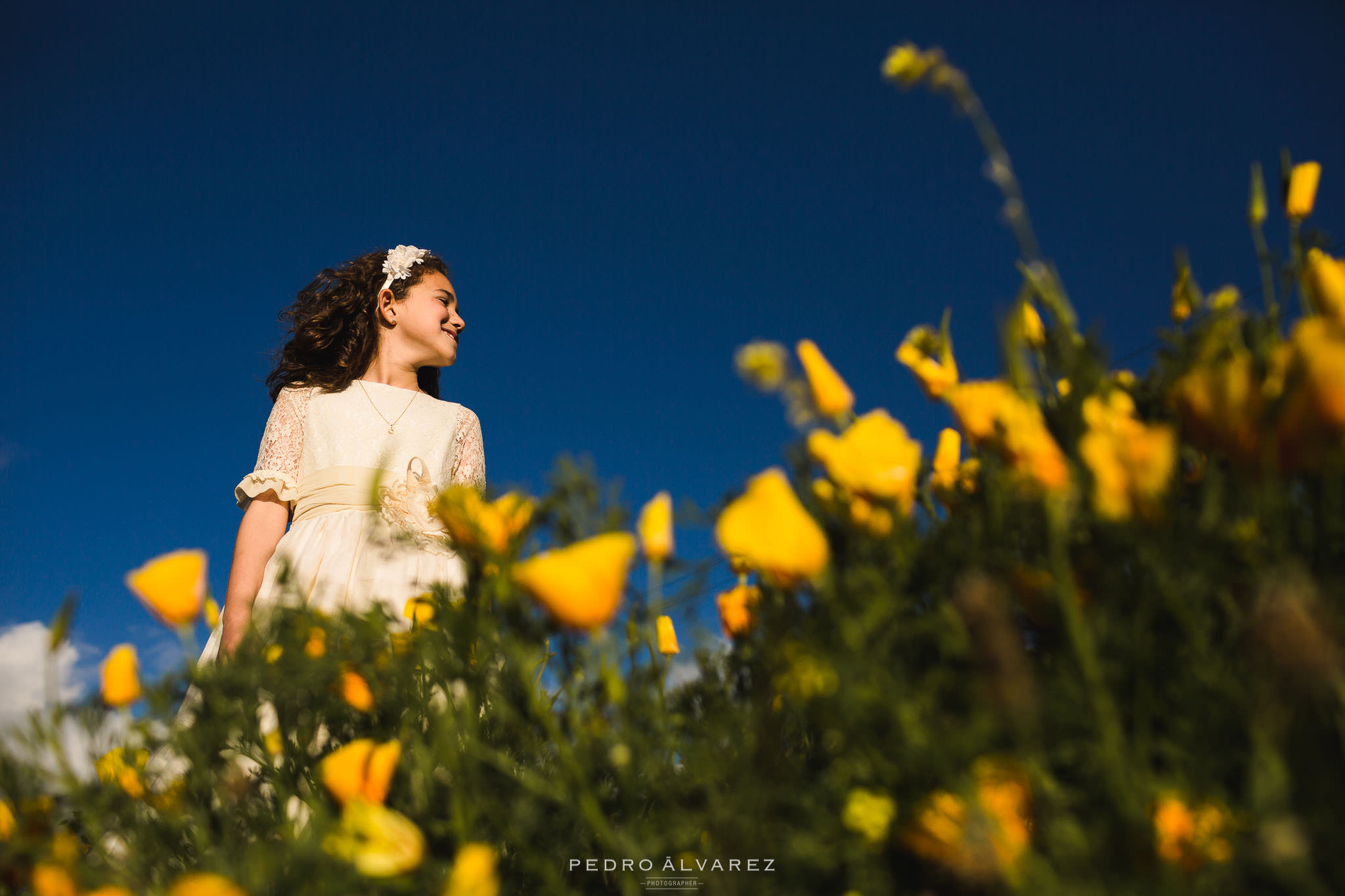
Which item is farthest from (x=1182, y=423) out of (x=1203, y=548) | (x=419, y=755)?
(x=419, y=755)

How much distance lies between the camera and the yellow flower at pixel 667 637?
773 mm

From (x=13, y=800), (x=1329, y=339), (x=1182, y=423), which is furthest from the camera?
(x=13, y=800)

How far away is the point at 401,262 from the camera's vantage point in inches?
114

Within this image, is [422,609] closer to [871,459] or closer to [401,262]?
→ [871,459]

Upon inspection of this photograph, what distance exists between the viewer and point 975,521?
1.76ft

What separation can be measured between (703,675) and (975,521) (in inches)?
11.9

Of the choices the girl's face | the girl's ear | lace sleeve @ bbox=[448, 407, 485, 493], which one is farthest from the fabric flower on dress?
the girl's ear

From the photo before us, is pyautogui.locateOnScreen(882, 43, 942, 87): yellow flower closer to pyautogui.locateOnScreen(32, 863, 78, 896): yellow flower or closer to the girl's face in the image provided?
pyautogui.locateOnScreen(32, 863, 78, 896): yellow flower

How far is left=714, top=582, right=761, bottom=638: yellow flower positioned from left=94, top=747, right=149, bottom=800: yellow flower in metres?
0.54

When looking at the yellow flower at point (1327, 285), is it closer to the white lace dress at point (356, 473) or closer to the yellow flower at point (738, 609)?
the yellow flower at point (738, 609)

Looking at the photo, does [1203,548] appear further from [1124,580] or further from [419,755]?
[419,755]

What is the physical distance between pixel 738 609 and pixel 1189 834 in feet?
1.23

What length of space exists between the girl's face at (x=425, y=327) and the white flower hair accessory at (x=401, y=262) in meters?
0.10

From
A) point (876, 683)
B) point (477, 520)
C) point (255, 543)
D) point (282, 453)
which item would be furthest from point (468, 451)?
point (876, 683)
